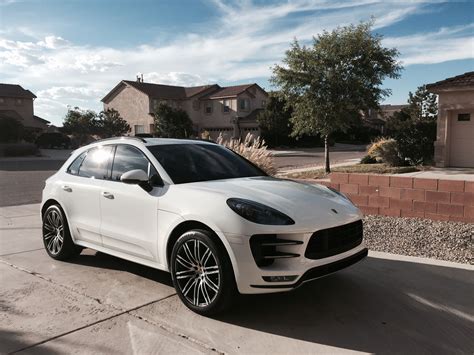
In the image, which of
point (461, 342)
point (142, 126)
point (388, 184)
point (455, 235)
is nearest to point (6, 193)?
point (388, 184)

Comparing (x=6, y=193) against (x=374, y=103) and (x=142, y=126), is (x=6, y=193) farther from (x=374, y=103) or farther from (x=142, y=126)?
(x=142, y=126)

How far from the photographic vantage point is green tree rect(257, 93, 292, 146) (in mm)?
43938

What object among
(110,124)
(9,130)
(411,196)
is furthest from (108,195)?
(110,124)

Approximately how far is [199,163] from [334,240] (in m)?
1.78

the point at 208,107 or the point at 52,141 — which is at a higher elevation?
the point at 208,107

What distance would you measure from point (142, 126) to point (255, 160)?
44291mm

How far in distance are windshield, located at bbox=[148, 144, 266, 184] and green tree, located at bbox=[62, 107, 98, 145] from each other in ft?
150

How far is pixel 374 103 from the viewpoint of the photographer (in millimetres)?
17328

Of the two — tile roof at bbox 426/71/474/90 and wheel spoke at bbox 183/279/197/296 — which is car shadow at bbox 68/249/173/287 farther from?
tile roof at bbox 426/71/474/90

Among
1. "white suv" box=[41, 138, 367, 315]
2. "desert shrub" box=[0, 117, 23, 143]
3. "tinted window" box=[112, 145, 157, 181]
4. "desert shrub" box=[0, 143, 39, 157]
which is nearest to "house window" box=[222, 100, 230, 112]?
"desert shrub" box=[0, 117, 23, 143]

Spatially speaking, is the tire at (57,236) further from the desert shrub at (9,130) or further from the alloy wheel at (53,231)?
the desert shrub at (9,130)

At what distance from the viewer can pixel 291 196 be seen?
13.8ft

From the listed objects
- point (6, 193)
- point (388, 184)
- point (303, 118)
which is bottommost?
point (6, 193)

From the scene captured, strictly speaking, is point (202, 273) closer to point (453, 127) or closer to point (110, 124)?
point (453, 127)
